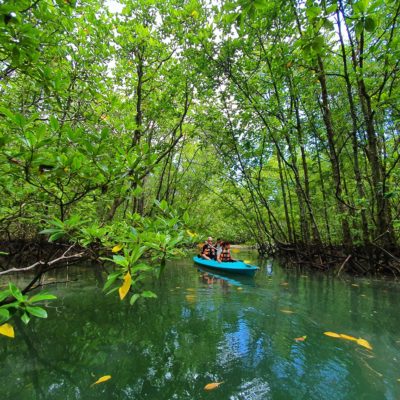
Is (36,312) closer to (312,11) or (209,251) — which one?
(312,11)

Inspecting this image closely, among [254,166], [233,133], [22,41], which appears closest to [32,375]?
[22,41]

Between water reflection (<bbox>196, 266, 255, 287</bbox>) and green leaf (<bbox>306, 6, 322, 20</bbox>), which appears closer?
green leaf (<bbox>306, 6, 322, 20</bbox>)

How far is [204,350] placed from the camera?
304 cm

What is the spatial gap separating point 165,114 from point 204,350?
701 cm

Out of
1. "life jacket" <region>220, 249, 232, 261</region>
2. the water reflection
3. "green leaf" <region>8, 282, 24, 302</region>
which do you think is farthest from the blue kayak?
"green leaf" <region>8, 282, 24, 302</region>

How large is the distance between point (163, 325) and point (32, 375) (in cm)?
169

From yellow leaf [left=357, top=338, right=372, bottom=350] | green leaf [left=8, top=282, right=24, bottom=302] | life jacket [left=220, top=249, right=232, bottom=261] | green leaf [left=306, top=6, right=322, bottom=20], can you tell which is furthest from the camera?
life jacket [left=220, top=249, right=232, bottom=261]

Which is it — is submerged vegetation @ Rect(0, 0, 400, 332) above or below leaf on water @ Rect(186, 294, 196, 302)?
above

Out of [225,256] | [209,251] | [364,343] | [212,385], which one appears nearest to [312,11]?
[212,385]

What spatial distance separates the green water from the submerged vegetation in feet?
2.83

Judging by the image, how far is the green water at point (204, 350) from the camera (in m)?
2.33

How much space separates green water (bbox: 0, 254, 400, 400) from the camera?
91.6 inches

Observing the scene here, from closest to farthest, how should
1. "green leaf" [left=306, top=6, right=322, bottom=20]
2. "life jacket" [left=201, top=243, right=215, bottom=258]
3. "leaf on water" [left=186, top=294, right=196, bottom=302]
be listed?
"green leaf" [left=306, top=6, right=322, bottom=20] → "leaf on water" [left=186, top=294, right=196, bottom=302] → "life jacket" [left=201, top=243, right=215, bottom=258]

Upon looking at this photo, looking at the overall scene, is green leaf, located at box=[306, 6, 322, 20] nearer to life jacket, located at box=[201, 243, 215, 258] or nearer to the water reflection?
the water reflection
